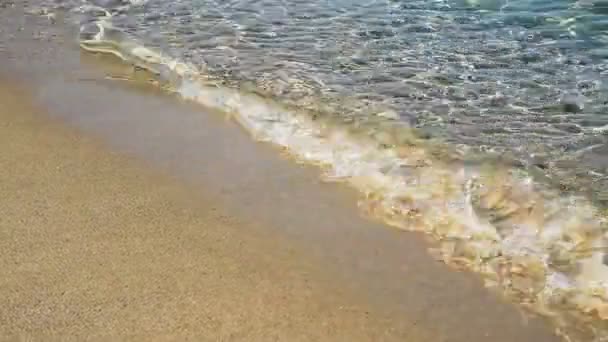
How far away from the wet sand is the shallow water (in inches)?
10.7

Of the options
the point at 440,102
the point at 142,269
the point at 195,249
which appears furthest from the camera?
the point at 440,102

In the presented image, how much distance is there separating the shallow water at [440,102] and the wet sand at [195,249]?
10.7 inches

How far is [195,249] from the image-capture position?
402cm

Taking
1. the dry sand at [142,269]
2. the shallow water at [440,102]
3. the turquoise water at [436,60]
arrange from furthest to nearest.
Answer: the turquoise water at [436,60], the shallow water at [440,102], the dry sand at [142,269]

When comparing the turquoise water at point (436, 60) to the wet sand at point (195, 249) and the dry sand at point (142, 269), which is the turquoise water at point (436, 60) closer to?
the wet sand at point (195, 249)

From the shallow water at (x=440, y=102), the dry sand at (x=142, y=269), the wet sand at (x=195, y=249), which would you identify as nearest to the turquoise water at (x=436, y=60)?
the shallow water at (x=440, y=102)

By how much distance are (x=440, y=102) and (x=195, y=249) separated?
2714mm

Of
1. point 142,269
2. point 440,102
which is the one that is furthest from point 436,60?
point 142,269

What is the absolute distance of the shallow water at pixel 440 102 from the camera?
413 centimetres

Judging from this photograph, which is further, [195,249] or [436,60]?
[436,60]

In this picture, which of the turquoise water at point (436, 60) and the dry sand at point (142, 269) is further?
the turquoise water at point (436, 60)

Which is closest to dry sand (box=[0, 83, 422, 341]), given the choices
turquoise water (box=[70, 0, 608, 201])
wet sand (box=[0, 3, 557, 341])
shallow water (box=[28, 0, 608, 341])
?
wet sand (box=[0, 3, 557, 341])

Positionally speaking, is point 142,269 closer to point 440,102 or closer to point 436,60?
point 440,102

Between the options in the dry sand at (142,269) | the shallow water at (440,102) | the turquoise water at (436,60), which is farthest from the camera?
the turquoise water at (436,60)
